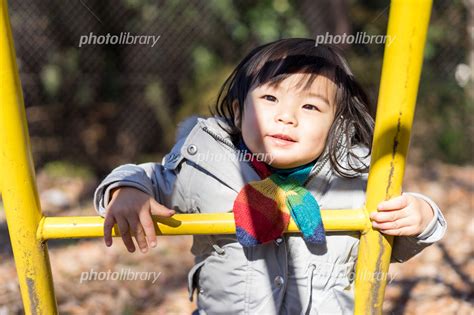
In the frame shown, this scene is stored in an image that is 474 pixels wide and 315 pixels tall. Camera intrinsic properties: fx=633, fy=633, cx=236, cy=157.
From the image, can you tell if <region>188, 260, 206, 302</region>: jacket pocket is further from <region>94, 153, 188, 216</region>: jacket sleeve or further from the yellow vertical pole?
the yellow vertical pole

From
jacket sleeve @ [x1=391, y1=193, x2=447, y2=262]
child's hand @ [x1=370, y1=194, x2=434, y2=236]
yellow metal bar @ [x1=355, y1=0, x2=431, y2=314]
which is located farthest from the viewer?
jacket sleeve @ [x1=391, y1=193, x2=447, y2=262]

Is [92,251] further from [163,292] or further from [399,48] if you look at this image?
[399,48]

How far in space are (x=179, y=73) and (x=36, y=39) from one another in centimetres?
124

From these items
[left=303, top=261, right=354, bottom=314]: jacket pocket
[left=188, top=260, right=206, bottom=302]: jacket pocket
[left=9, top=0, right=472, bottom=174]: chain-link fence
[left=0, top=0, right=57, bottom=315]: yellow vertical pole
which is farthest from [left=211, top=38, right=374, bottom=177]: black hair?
[left=9, top=0, right=472, bottom=174]: chain-link fence

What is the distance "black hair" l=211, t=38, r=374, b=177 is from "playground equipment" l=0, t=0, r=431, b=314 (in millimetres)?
263

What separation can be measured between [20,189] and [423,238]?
0.91m

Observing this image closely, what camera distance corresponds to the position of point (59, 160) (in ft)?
18.0

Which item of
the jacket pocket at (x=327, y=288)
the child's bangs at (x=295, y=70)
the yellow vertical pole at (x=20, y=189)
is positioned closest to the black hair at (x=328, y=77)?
the child's bangs at (x=295, y=70)

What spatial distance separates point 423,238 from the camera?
148cm

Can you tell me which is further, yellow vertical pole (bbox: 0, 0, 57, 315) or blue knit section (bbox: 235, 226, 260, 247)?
blue knit section (bbox: 235, 226, 260, 247)

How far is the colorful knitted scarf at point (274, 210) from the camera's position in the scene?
4.88ft

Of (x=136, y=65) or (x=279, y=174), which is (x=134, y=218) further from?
(x=136, y=65)

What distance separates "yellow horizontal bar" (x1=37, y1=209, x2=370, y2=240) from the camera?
4.55ft

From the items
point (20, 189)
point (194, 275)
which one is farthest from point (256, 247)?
point (20, 189)
